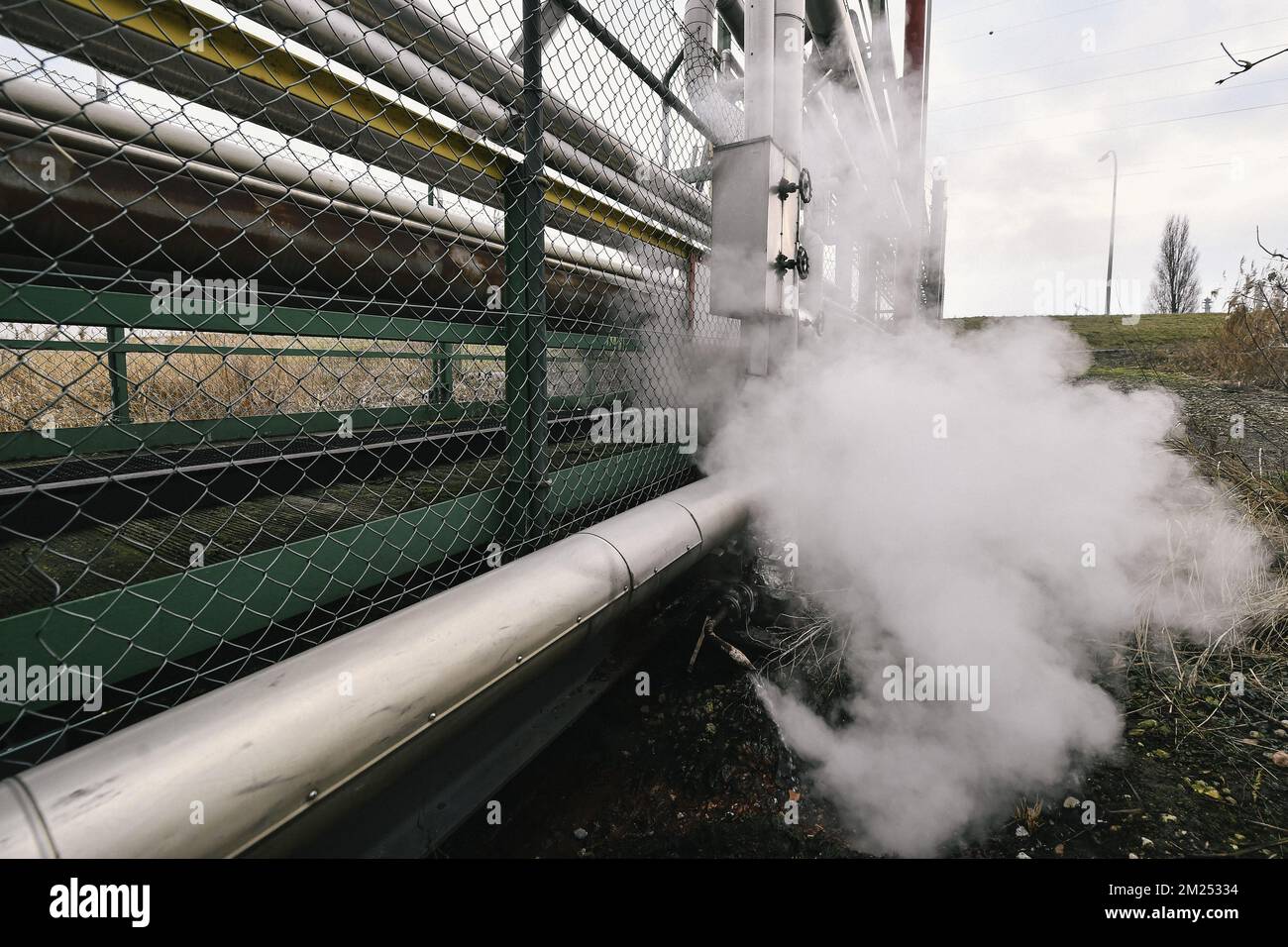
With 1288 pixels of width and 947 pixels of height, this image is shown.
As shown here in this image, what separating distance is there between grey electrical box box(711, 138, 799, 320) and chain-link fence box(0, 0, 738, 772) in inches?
14.5

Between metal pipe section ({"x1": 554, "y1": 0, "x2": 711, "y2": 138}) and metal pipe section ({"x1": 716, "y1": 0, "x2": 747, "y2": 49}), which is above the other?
metal pipe section ({"x1": 716, "y1": 0, "x2": 747, "y2": 49})

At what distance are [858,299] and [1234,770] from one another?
592 cm

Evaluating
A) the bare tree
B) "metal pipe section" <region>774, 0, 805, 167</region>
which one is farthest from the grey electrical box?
the bare tree

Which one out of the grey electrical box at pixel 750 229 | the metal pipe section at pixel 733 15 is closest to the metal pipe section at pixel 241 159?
the grey electrical box at pixel 750 229

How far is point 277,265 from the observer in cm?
179

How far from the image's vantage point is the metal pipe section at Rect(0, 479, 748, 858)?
2.46 ft

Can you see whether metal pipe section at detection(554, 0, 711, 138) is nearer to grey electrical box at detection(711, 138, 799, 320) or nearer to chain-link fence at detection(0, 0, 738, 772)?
chain-link fence at detection(0, 0, 738, 772)

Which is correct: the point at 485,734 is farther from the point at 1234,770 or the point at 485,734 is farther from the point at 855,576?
the point at 1234,770

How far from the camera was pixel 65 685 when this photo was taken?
1.01 metres

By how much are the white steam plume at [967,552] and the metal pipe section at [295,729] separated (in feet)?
3.69

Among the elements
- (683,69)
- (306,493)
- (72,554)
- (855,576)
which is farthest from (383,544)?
(683,69)

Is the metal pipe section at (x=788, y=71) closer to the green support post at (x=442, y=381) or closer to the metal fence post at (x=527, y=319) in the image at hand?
the metal fence post at (x=527, y=319)

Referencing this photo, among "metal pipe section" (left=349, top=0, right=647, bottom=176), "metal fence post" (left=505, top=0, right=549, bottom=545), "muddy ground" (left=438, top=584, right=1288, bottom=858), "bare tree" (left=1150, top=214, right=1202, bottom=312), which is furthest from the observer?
"bare tree" (left=1150, top=214, right=1202, bottom=312)

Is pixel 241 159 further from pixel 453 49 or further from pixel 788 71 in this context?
pixel 788 71
